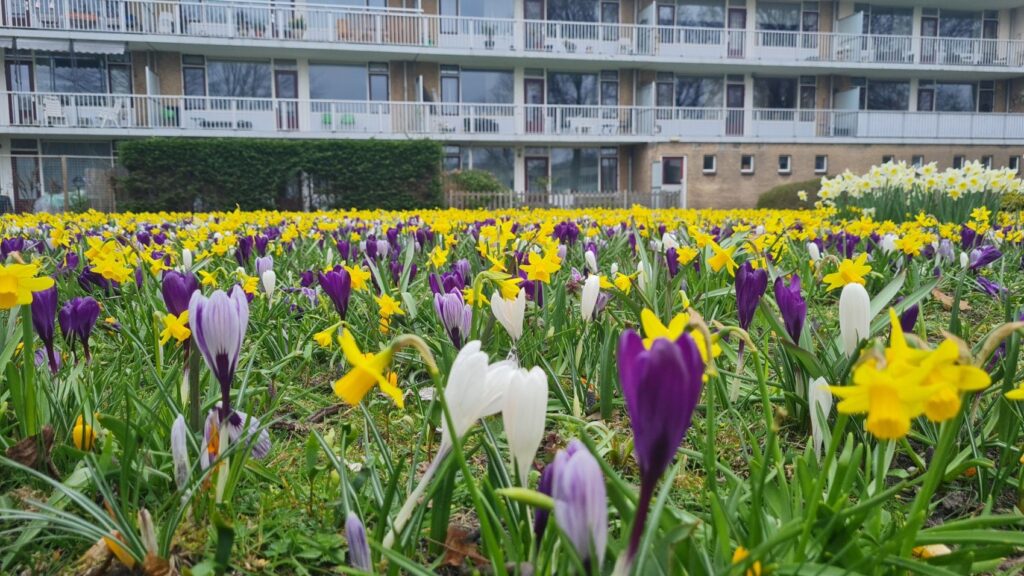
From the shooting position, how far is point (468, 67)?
76.7ft

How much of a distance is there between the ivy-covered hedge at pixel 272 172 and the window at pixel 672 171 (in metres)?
8.70

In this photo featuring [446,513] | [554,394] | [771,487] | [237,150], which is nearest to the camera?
[446,513]

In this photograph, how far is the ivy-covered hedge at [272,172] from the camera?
17.7 meters

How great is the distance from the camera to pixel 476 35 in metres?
22.5

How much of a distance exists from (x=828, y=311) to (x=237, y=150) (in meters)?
17.8

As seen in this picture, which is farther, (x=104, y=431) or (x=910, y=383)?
(x=104, y=431)

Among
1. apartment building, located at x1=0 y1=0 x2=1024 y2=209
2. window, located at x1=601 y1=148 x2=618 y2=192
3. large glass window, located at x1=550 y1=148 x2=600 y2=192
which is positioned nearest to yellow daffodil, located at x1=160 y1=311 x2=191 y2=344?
apartment building, located at x1=0 y1=0 x2=1024 y2=209

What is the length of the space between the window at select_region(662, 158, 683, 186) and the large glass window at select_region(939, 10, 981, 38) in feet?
38.2

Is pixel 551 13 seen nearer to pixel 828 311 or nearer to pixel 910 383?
pixel 828 311

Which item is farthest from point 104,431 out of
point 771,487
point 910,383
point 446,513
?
point 910,383

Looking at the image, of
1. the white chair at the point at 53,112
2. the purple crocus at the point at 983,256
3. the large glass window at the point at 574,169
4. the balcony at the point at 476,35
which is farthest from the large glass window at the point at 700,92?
the purple crocus at the point at 983,256

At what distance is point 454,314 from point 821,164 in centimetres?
2588

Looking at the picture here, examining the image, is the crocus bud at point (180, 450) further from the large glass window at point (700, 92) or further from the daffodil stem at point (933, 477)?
the large glass window at point (700, 92)


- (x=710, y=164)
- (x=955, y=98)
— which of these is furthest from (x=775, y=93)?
(x=955, y=98)
